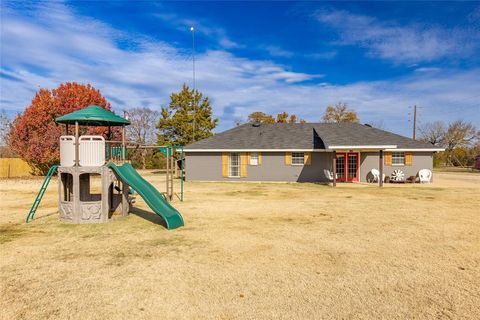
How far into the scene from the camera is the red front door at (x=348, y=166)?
22156 mm

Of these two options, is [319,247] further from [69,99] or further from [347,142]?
[69,99]

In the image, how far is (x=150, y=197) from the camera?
9.06 meters

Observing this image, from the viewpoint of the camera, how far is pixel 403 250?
633 centimetres

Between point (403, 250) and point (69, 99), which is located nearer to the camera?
point (403, 250)

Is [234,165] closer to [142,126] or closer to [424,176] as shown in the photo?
[424,176]

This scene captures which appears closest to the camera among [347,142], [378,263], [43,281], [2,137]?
[43,281]

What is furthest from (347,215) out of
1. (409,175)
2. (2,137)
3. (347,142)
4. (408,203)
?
(2,137)

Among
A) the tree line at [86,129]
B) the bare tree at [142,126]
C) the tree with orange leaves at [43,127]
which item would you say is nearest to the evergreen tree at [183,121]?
the tree line at [86,129]

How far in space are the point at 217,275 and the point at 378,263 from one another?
311 centimetres

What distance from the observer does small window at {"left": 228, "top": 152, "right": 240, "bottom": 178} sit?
894 inches

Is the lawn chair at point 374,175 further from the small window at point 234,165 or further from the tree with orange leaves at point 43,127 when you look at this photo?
the tree with orange leaves at point 43,127

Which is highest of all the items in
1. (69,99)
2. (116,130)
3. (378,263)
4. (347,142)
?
(69,99)

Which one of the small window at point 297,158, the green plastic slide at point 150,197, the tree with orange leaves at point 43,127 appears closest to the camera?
the green plastic slide at point 150,197

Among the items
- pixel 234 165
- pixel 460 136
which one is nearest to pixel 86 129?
pixel 234 165
